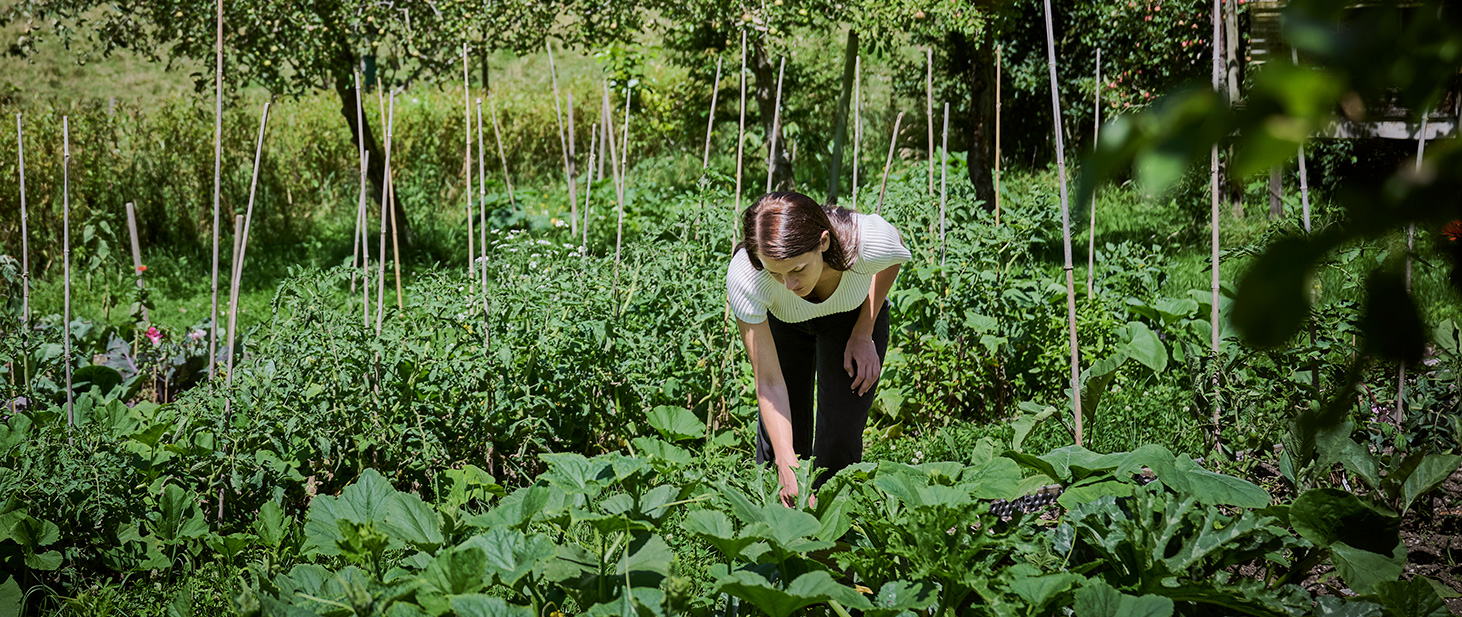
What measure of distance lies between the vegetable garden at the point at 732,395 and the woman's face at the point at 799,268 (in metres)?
0.51

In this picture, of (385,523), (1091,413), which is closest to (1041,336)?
(1091,413)

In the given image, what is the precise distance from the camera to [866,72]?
32.8 ft

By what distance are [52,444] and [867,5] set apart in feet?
15.7

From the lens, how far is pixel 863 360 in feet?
9.06

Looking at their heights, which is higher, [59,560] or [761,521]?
[761,521]

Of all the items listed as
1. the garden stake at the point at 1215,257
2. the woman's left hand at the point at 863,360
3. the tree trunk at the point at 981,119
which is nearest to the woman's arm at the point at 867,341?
the woman's left hand at the point at 863,360

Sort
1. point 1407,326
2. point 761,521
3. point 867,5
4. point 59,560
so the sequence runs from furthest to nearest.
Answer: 1. point 867,5
2. point 59,560
3. point 761,521
4. point 1407,326

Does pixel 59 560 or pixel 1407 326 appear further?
pixel 59 560

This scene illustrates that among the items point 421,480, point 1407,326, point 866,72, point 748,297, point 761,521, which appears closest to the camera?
point 1407,326

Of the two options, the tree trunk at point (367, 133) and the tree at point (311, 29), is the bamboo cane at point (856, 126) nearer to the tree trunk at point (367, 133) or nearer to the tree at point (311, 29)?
the tree at point (311, 29)

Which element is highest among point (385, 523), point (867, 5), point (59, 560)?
point (867, 5)

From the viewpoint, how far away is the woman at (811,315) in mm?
2385

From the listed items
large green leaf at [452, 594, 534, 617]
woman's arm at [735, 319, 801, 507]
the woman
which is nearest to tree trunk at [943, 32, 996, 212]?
the woman

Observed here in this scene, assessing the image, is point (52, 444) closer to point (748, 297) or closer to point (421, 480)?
point (421, 480)
